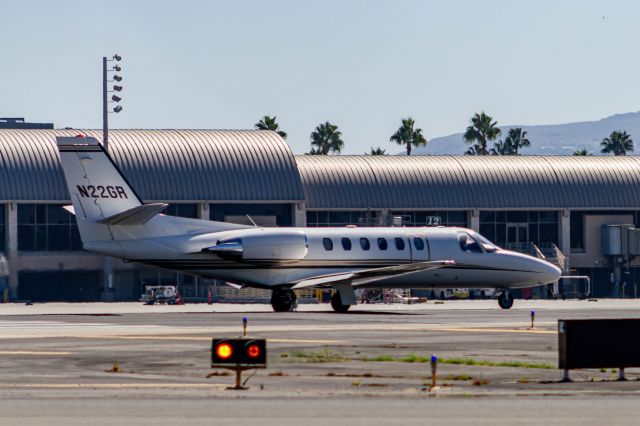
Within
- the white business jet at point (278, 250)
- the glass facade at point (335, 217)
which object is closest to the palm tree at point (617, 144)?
the glass facade at point (335, 217)

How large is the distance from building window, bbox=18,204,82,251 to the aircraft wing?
111 ft

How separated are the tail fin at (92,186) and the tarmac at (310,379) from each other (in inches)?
372

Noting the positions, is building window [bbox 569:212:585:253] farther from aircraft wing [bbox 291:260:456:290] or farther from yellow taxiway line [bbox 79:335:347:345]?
yellow taxiway line [bbox 79:335:347:345]

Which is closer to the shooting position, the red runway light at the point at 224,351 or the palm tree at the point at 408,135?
the red runway light at the point at 224,351

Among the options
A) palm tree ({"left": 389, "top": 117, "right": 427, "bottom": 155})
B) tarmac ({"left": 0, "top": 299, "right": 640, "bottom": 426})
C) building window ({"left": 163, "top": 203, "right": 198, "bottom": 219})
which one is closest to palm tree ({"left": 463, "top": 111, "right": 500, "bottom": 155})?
palm tree ({"left": 389, "top": 117, "right": 427, "bottom": 155})

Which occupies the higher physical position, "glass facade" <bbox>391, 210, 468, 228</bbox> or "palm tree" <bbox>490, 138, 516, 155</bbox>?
"palm tree" <bbox>490, 138, 516, 155</bbox>

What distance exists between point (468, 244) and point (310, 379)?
32.5m

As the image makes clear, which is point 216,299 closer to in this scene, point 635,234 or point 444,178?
point 444,178

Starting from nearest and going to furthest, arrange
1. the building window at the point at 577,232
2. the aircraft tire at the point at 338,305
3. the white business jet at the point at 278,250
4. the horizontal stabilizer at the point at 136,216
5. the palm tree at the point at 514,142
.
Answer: the horizontal stabilizer at the point at 136,216 < the white business jet at the point at 278,250 < the aircraft tire at the point at 338,305 < the building window at the point at 577,232 < the palm tree at the point at 514,142

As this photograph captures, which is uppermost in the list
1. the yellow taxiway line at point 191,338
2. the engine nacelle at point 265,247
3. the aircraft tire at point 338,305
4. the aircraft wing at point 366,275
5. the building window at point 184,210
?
the building window at point 184,210

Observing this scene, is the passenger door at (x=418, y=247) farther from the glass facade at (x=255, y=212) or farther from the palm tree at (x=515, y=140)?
the palm tree at (x=515, y=140)

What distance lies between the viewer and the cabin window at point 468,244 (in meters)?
57.5

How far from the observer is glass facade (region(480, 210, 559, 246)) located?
97.0m
